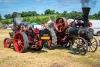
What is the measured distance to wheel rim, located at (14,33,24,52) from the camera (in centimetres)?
974

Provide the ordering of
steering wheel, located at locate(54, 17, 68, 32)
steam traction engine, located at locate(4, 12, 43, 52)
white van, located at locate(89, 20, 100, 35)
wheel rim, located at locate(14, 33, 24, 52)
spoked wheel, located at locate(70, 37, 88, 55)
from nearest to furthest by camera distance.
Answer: spoked wheel, located at locate(70, 37, 88, 55) < steam traction engine, located at locate(4, 12, 43, 52) < wheel rim, located at locate(14, 33, 24, 52) < steering wheel, located at locate(54, 17, 68, 32) < white van, located at locate(89, 20, 100, 35)

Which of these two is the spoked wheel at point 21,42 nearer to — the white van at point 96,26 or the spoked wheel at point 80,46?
the spoked wheel at point 80,46

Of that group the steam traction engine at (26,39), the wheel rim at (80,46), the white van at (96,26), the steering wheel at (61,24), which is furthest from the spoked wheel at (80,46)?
the white van at (96,26)

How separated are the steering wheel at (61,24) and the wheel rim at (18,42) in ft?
8.40

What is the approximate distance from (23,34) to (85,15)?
10.9 feet

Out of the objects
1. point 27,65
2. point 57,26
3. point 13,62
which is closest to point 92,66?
point 27,65

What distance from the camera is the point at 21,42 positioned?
9.77 metres

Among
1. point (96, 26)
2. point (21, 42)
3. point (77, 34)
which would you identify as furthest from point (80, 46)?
point (96, 26)

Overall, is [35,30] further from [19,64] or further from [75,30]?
[19,64]

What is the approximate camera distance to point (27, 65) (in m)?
7.05

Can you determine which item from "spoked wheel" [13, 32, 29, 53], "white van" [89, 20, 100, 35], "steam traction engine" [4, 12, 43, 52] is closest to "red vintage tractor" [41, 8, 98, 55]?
"steam traction engine" [4, 12, 43, 52]

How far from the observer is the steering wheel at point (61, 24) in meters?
11.0

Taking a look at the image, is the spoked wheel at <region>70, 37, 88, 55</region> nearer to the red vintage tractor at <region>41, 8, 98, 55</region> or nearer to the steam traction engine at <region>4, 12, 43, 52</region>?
the red vintage tractor at <region>41, 8, 98, 55</region>

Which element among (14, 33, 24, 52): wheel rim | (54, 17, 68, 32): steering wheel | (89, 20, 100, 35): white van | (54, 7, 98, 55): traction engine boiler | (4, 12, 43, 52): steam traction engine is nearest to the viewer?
(4, 12, 43, 52): steam traction engine
